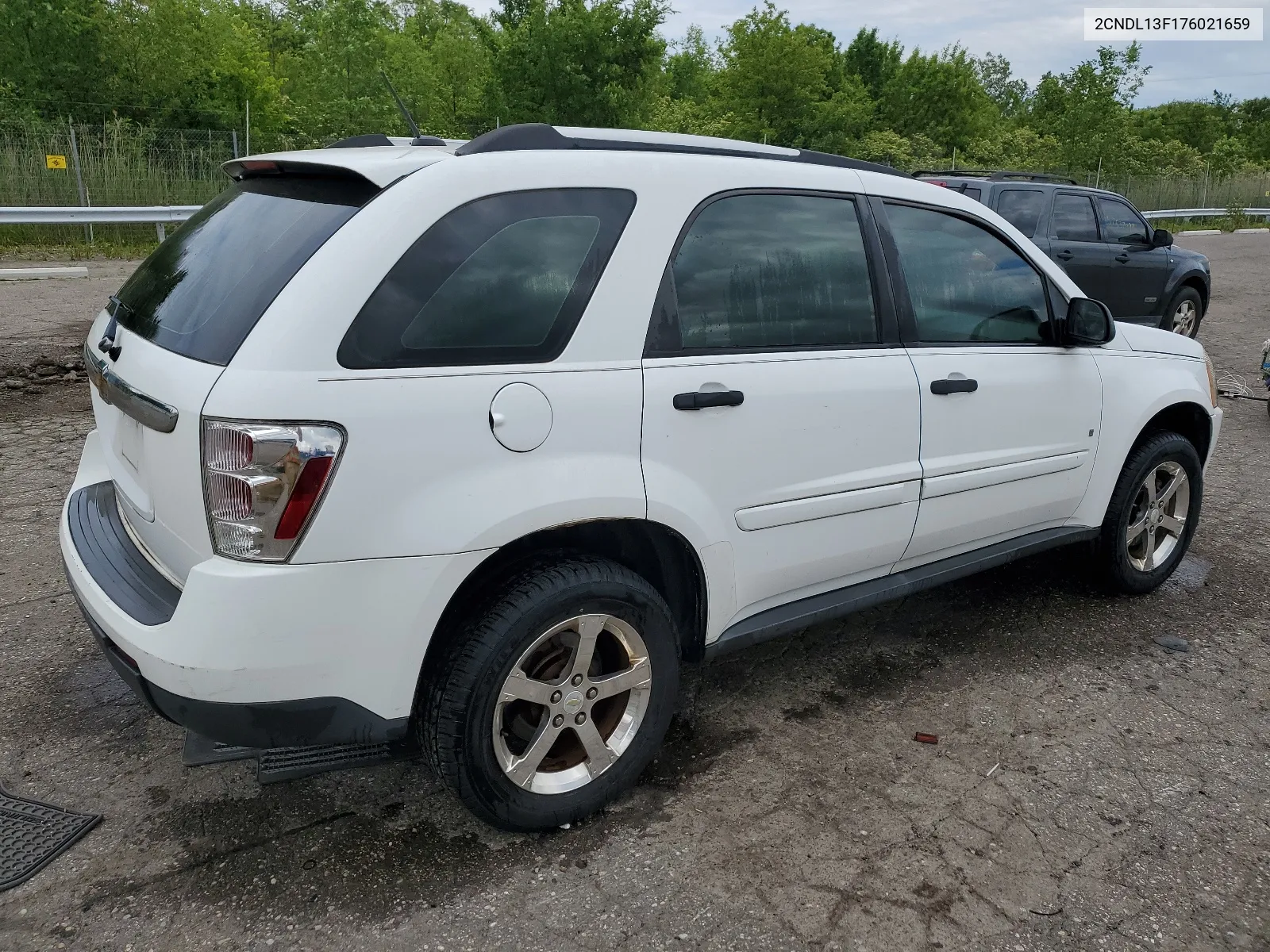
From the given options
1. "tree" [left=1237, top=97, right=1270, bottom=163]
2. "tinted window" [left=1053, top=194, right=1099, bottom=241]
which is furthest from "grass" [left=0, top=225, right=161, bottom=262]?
"tree" [left=1237, top=97, right=1270, bottom=163]

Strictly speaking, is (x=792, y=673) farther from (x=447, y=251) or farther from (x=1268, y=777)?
(x=447, y=251)

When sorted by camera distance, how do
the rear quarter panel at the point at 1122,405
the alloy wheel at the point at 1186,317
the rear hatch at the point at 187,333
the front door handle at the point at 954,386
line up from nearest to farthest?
the rear hatch at the point at 187,333 < the front door handle at the point at 954,386 < the rear quarter panel at the point at 1122,405 < the alloy wheel at the point at 1186,317

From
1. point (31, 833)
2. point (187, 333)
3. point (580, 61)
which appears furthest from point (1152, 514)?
point (580, 61)

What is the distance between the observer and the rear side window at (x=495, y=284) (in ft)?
7.47

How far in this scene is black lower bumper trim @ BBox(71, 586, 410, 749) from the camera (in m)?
2.21

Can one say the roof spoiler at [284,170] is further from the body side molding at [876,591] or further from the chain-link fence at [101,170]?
the chain-link fence at [101,170]

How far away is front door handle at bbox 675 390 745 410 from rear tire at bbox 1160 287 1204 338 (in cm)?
1049

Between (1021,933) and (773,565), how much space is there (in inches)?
45.5

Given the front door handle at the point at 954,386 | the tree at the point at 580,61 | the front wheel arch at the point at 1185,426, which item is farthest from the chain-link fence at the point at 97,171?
the front door handle at the point at 954,386

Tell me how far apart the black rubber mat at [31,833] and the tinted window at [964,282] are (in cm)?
294

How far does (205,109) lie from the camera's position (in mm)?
25453

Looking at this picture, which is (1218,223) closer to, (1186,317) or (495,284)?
(1186,317)

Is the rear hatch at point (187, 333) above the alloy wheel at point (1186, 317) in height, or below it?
above

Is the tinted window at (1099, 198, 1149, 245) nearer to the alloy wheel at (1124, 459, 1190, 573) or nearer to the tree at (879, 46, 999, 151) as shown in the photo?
the alloy wheel at (1124, 459, 1190, 573)
